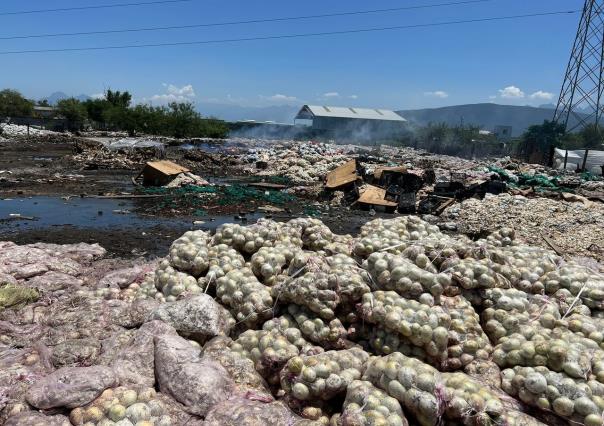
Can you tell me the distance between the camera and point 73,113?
54938mm

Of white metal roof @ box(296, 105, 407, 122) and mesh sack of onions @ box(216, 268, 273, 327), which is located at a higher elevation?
white metal roof @ box(296, 105, 407, 122)

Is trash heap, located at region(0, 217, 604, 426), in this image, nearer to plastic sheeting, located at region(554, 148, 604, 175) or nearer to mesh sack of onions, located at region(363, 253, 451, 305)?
mesh sack of onions, located at region(363, 253, 451, 305)

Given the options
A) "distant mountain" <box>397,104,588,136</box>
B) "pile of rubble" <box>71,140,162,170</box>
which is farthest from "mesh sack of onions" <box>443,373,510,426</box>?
"distant mountain" <box>397,104,588,136</box>

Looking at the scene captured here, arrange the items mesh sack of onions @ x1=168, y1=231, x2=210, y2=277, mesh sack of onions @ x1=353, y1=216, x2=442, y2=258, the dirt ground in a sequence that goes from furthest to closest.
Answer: the dirt ground < mesh sack of onions @ x1=168, y1=231, x2=210, y2=277 < mesh sack of onions @ x1=353, y1=216, x2=442, y2=258

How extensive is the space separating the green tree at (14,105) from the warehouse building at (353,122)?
39293 millimetres

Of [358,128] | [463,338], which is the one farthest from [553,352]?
[358,128]

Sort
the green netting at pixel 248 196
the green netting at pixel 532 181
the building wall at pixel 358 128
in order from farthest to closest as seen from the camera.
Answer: the building wall at pixel 358 128, the green netting at pixel 532 181, the green netting at pixel 248 196

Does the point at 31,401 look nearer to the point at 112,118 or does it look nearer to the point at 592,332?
the point at 592,332

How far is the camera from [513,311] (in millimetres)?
3537

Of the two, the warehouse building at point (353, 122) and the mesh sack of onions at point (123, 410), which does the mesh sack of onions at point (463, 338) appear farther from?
the warehouse building at point (353, 122)

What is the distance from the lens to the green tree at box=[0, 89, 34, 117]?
183ft

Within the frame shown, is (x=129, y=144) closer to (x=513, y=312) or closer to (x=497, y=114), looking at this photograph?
(x=513, y=312)

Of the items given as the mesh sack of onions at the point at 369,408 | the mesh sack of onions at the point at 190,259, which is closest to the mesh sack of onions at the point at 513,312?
the mesh sack of onions at the point at 369,408

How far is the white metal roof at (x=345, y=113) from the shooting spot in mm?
68581
